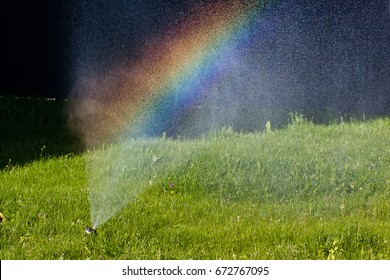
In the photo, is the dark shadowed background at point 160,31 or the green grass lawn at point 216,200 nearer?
the green grass lawn at point 216,200

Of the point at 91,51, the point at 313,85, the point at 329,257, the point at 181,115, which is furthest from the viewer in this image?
the point at 91,51

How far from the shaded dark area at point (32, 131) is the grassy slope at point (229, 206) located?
323 millimetres

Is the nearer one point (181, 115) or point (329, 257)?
point (329, 257)

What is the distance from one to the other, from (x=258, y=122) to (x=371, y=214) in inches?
106

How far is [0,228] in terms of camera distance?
157 inches

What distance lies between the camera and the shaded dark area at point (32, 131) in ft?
18.5

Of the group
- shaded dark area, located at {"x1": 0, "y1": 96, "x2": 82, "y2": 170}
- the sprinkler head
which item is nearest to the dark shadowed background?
shaded dark area, located at {"x1": 0, "y1": 96, "x2": 82, "y2": 170}

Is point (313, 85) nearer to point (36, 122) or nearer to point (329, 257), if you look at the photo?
point (36, 122)

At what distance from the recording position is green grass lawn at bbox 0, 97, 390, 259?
378 centimetres

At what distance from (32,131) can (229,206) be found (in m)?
2.87

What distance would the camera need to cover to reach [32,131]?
21.6 feet

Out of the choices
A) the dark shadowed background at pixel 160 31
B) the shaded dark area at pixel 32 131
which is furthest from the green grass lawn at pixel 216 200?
the dark shadowed background at pixel 160 31

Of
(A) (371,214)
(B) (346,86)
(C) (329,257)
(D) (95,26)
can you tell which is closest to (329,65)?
(B) (346,86)

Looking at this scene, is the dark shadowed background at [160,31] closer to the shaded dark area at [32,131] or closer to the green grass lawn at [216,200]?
the shaded dark area at [32,131]
